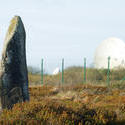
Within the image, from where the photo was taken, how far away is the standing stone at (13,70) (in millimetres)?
9492

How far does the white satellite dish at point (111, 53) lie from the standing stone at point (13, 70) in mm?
22060

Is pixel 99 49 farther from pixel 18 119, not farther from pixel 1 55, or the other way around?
pixel 18 119

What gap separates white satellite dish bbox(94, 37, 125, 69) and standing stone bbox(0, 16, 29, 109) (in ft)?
72.4

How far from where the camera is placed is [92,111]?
29.7 ft

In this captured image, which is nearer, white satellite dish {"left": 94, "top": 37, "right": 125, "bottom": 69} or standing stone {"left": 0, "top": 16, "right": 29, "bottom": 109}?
standing stone {"left": 0, "top": 16, "right": 29, "bottom": 109}

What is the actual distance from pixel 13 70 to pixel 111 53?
2372cm

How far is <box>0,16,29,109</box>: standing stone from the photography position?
374 inches

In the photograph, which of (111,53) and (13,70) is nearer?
(13,70)

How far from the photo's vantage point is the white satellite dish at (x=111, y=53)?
31473 mm

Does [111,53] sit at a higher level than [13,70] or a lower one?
higher

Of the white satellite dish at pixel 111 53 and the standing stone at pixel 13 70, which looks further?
the white satellite dish at pixel 111 53

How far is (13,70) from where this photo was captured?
9.63 meters

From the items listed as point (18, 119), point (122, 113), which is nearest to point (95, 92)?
point (122, 113)

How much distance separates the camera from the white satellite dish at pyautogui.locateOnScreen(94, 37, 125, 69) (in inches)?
1239
